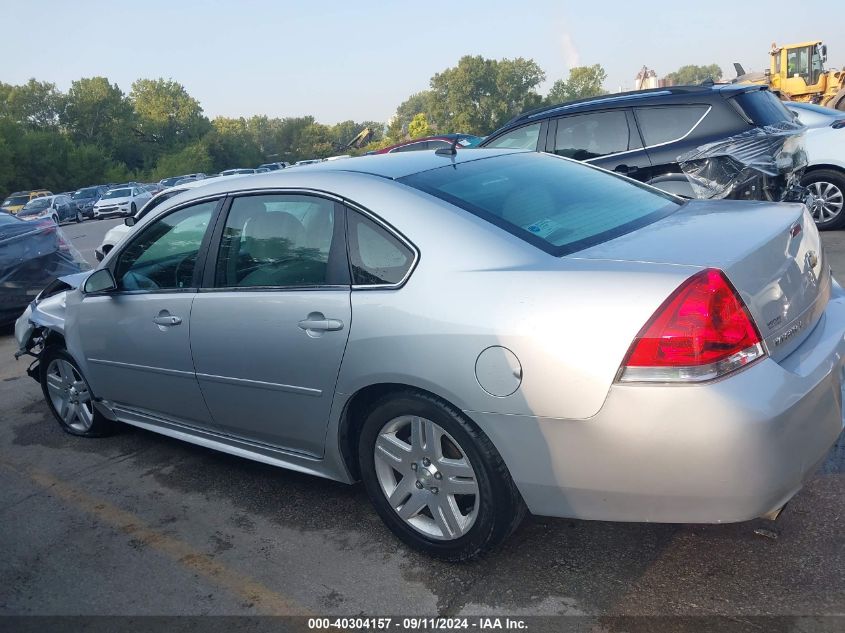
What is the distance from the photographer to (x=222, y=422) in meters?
3.75

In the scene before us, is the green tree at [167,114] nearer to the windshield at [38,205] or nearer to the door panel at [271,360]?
the windshield at [38,205]

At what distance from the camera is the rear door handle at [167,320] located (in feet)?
12.5

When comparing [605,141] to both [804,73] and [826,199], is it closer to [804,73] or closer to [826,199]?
[826,199]

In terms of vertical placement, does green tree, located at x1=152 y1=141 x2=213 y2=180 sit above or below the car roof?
below

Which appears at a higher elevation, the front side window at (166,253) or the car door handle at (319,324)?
the front side window at (166,253)

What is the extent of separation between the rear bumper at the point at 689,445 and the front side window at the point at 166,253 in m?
1.91

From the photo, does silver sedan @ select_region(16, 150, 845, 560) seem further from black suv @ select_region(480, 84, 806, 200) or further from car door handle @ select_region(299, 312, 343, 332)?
black suv @ select_region(480, 84, 806, 200)

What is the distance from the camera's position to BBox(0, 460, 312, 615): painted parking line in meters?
2.91

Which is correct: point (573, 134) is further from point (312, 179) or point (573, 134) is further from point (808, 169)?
point (312, 179)

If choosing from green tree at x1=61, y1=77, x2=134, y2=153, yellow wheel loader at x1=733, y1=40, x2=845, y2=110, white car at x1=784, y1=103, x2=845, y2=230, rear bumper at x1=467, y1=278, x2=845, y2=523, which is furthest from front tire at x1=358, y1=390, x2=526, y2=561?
green tree at x1=61, y1=77, x2=134, y2=153

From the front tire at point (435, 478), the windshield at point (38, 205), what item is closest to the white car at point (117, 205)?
the windshield at point (38, 205)

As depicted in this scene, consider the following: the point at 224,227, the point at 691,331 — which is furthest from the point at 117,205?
the point at 691,331

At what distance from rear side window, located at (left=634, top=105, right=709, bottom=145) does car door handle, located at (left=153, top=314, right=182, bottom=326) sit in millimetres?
5226

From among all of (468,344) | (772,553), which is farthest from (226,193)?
(772,553)
